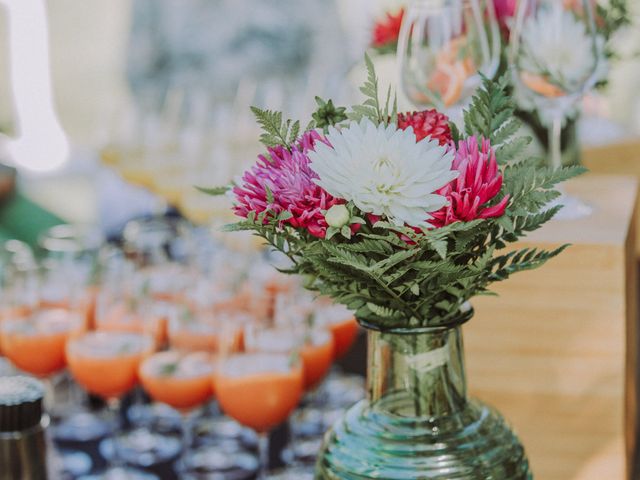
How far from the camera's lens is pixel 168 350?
1359 millimetres

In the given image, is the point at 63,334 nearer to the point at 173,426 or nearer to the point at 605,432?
the point at 173,426

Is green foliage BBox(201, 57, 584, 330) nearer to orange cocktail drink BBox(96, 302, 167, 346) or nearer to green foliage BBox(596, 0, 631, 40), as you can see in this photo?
green foliage BBox(596, 0, 631, 40)

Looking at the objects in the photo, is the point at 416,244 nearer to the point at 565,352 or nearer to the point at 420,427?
the point at 420,427

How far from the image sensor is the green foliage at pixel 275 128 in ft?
2.10

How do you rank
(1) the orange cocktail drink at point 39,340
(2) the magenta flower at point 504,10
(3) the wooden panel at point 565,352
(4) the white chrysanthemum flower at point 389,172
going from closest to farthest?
(4) the white chrysanthemum flower at point 389,172 < (3) the wooden panel at point 565,352 < (2) the magenta flower at point 504,10 < (1) the orange cocktail drink at point 39,340

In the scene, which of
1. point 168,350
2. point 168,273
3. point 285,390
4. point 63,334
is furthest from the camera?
point 168,273

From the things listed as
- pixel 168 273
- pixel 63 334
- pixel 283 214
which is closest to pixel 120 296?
pixel 63 334

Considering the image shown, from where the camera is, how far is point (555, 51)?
95cm

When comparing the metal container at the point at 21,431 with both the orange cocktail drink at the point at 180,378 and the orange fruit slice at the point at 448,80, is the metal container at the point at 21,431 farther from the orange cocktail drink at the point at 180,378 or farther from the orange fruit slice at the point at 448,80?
the orange fruit slice at the point at 448,80

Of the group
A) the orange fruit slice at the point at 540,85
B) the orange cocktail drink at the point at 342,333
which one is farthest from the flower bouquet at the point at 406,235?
the orange cocktail drink at the point at 342,333

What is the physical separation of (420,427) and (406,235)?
0.60ft

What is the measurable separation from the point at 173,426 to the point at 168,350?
204 mm

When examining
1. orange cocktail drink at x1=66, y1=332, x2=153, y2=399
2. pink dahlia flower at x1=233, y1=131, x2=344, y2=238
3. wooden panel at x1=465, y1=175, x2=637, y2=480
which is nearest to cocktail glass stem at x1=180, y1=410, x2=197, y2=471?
orange cocktail drink at x1=66, y1=332, x2=153, y2=399

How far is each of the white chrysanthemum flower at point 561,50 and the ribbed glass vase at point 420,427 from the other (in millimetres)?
365
